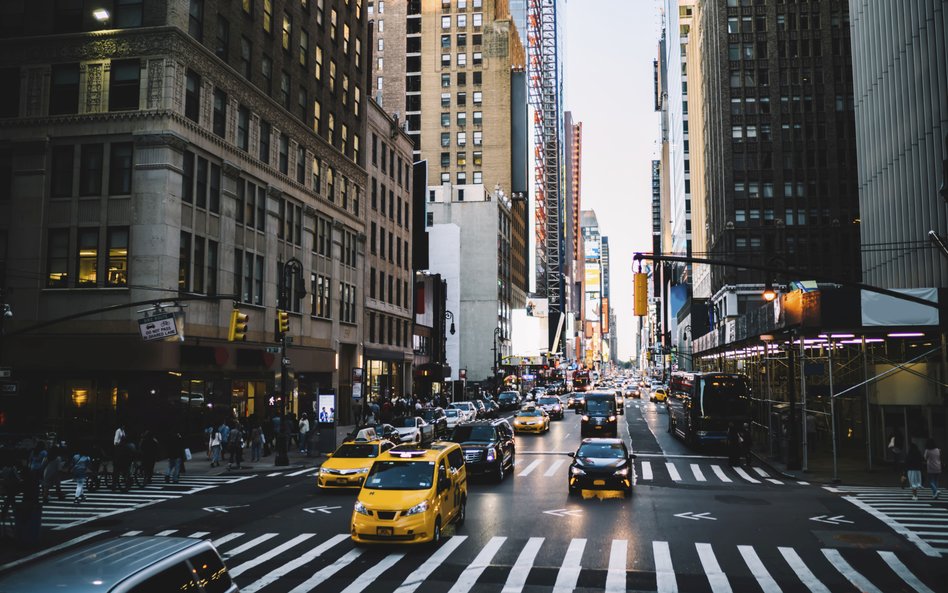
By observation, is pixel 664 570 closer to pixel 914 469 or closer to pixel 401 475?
pixel 401 475

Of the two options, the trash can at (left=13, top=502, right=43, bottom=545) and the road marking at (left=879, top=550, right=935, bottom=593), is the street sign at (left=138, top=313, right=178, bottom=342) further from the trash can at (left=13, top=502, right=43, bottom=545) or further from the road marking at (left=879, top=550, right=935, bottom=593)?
the road marking at (left=879, top=550, right=935, bottom=593)

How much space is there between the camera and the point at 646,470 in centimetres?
2862

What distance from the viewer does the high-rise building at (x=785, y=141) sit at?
9319cm

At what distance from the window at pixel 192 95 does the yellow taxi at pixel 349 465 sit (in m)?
20.0

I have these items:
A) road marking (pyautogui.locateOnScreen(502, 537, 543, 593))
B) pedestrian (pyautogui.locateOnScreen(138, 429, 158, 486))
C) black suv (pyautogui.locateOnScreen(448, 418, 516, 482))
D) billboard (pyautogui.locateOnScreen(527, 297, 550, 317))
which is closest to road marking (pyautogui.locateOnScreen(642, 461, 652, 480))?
black suv (pyautogui.locateOnScreen(448, 418, 516, 482))

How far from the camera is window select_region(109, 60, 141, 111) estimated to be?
3372 cm

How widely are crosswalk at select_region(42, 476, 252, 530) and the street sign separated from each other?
523 cm

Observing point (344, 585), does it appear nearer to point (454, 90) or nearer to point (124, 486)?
point (124, 486)

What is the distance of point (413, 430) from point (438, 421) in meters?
9.48

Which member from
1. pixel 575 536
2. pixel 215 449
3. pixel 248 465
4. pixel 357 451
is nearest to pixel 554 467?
pixel 357 451

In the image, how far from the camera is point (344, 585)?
41.0 ft

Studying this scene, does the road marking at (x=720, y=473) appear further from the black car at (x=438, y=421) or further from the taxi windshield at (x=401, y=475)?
the black car at (x=438, y=421)

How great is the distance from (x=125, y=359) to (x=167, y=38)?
14817 mm

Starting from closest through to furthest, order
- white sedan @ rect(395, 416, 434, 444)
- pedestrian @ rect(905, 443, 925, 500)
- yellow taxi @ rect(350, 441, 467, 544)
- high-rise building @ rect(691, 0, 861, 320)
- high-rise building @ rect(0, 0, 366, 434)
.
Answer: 1. yellow taxi @ rect(350, 441, 467, 544)
2. pedestrian @ rect(905, 443, 925, 500)
3. high-rise building @ rect(0, 0, 366, 434)
4. white sedan @ rect(395, 416, 434, 444)
5. high-rise building @ rect(691, 0, 861, 320)
